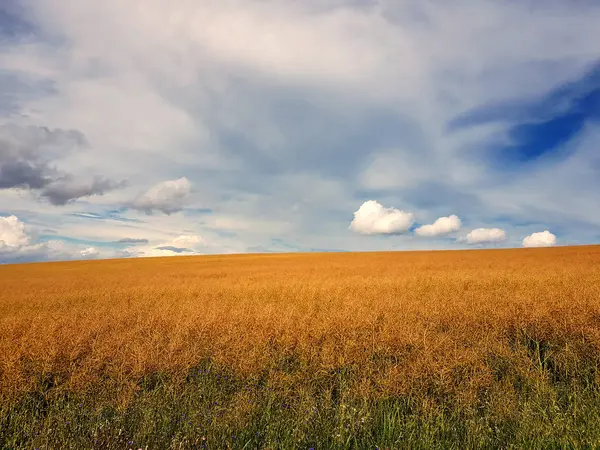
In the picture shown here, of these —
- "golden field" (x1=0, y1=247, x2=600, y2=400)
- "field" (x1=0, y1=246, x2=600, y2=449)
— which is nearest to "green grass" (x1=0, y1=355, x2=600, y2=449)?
"field" (x1=0, y1=246, x2=600, y2=449)

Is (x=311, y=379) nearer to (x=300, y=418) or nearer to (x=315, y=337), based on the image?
(x=300, y=418)

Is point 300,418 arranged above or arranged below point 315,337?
below

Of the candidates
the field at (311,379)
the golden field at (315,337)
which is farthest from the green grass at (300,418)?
the golden field at (315,337)

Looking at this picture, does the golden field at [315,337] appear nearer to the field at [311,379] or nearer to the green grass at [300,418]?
the field at [311,379]

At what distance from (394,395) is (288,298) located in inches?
326

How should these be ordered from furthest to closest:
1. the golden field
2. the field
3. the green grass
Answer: the golden field, the field, the green grass

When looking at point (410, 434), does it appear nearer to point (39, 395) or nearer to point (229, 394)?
point (229, 394)

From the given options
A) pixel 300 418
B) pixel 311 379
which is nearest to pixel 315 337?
pixel 311 379

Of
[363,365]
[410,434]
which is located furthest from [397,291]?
[410,434]

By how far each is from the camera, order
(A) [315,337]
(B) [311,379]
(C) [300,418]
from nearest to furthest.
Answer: (C) [300,418]
(B) [311,379]
(A) [315,337]

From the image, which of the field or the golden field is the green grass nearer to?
the field

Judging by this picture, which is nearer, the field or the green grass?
the green grass

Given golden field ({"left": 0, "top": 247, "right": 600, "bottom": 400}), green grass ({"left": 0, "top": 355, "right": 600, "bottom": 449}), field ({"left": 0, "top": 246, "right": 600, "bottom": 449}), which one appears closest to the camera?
green grass ({"left": 0, "top": 355, "right": 600, "bottom": 449})

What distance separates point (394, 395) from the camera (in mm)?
Answer: 5508
